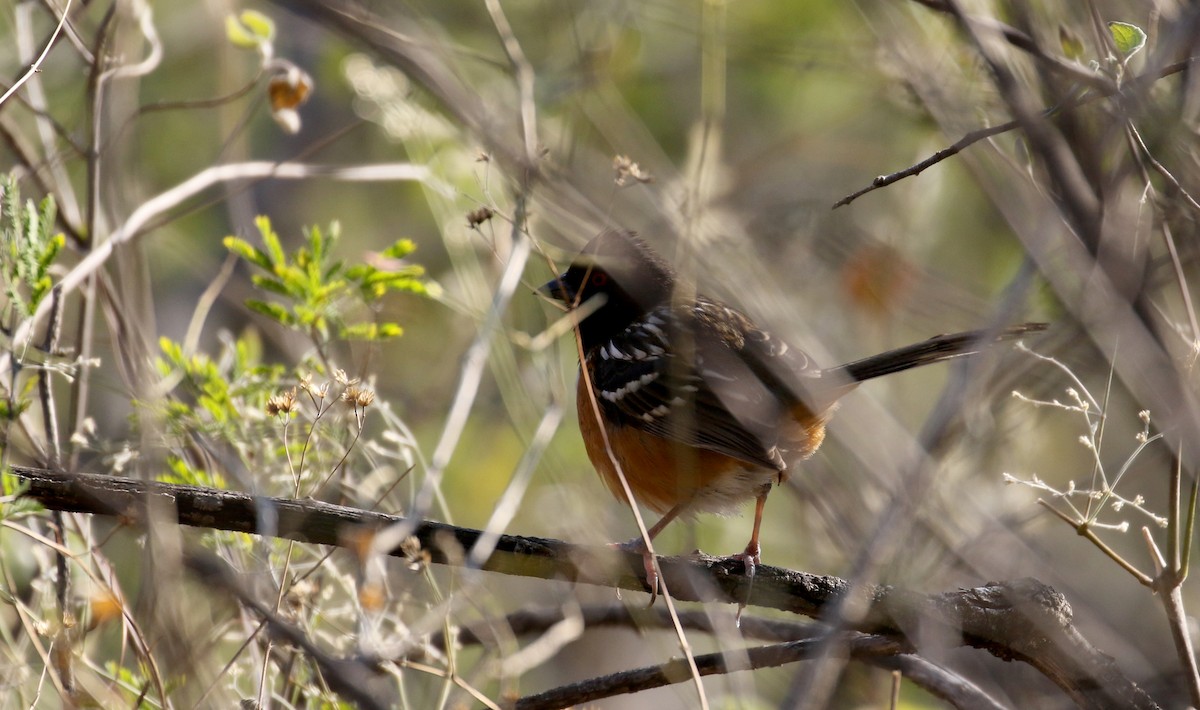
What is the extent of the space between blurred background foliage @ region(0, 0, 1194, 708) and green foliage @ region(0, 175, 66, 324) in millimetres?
186

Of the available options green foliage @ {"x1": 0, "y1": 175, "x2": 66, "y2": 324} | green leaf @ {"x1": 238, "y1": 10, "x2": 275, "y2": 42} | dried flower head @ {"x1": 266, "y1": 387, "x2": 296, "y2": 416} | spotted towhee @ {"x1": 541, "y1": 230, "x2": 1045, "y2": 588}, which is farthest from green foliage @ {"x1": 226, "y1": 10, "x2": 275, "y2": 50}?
dried flower head @ {"x1": 266, "y1": 387, "x2": 296, "y2": 416}

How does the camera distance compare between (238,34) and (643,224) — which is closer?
(643,224)

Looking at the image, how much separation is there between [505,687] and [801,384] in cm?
147

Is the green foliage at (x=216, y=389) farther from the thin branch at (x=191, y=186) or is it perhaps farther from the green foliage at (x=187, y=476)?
the thin branch at (x=191, y=186)

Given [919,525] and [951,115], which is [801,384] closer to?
[919,525]

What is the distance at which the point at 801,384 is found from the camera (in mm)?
3393

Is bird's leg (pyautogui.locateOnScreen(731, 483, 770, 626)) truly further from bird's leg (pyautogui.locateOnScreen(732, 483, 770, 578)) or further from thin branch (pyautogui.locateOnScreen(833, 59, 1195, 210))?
thin branch (pyautogui.locateOnScreen(833, 59, 1195, 210))

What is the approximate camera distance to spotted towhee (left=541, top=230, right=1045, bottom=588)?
330 centimetres

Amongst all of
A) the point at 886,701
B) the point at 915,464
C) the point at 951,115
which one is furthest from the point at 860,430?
the point at 886,701

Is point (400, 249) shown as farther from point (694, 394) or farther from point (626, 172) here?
point (694, 394)

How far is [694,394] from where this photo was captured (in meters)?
3.50

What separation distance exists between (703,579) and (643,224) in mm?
880

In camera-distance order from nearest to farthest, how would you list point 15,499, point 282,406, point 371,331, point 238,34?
point 15,499 → point 282,406 → point 371,331 → point 238,34

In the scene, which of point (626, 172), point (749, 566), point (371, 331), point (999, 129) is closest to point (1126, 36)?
point (999, 129)
